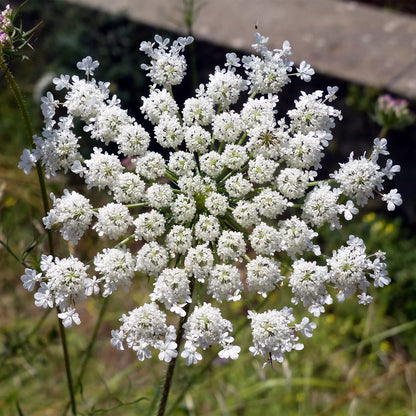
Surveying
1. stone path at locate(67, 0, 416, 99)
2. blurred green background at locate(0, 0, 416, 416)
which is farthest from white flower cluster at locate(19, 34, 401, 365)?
stone path at locate(67, 0, 416, 99)

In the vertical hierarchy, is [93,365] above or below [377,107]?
below

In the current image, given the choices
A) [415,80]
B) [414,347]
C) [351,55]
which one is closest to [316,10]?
[351,55]

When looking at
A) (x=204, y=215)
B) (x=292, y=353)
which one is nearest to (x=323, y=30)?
(x=292, y=353)

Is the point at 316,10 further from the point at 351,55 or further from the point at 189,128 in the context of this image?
the point at 189,128

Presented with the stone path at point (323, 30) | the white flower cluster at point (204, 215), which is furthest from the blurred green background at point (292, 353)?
the white flower cluster at point (204, 215)

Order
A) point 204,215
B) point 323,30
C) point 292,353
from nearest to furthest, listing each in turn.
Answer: point 204,215 < point 292,353 < point 323,30

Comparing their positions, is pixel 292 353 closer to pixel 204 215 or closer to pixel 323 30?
pixel 204 215

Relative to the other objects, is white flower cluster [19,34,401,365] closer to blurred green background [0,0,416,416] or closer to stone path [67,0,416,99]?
blurred green background [0,0,416,416]
